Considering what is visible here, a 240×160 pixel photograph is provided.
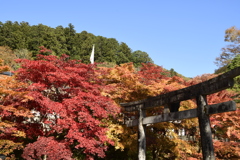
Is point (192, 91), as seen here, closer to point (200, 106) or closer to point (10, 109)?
point (200, 106)

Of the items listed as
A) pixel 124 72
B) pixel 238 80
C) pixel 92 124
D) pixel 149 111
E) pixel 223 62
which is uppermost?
pixel 223 62

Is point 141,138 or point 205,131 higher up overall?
point 205,131

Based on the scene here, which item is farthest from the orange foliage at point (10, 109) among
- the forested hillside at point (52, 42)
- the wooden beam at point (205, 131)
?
the forested hillside at point (52, 42)

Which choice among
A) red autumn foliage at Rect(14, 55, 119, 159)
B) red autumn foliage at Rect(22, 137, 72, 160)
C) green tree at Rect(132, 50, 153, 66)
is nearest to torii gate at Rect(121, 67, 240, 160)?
red autumn foliage at Rect(14, 55, 119, 159)

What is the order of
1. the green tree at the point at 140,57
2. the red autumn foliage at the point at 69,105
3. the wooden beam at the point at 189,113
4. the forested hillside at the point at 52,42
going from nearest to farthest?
1. the wooden beam at the point at 189,113
2. the red autumn foliage at the point at 69,105
3. the forested hillside at the point at 52,42
4. the green tree at the point at 140,57

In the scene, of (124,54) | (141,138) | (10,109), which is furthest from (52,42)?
(141,138)

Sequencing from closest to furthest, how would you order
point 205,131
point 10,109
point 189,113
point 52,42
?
point 205,131 → point 189,113 → point 10,109 → point 52,42

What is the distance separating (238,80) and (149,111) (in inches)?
530

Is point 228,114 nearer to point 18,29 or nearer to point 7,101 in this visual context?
point 7,101

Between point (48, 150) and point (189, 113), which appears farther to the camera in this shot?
point (48, 150)

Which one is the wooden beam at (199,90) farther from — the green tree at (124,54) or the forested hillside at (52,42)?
the green tree at (124,54)

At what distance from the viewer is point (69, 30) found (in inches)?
1538

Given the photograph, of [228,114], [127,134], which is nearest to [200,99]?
[127,134]

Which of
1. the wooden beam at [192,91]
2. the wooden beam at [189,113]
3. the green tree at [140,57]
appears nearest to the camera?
the wooden beam at [189,113]
